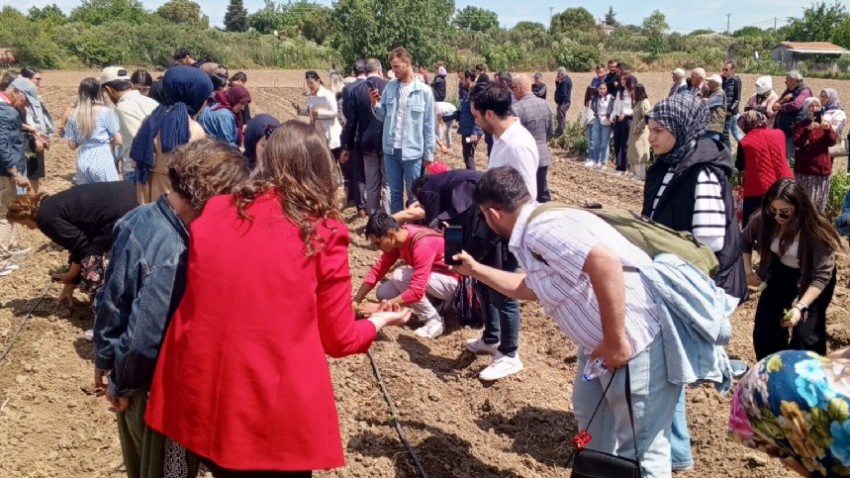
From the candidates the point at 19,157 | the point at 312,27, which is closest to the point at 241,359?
the point at 19,157

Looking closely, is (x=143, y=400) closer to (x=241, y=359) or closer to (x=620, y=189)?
(x=241, y=359)

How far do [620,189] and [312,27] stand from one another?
6250cm

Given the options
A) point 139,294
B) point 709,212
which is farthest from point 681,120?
point 139,294

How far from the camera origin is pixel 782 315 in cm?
462

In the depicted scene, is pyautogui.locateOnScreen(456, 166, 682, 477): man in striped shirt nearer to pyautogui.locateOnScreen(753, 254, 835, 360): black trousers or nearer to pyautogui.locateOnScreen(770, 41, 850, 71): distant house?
pyautogui.locateOnScreen(753, 254, 835, 360): black trousers

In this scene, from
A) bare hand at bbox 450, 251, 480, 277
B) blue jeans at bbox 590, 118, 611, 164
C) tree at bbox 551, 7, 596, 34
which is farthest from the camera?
tree at bbox 551, 7, 596, 34

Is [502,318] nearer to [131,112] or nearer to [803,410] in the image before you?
[131,112]

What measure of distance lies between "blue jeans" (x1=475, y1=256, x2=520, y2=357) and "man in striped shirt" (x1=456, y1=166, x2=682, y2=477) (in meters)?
1.66

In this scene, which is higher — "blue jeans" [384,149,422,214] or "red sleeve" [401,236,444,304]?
"blue jeans" [384,149,422,214]

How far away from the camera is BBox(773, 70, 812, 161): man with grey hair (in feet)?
30.1

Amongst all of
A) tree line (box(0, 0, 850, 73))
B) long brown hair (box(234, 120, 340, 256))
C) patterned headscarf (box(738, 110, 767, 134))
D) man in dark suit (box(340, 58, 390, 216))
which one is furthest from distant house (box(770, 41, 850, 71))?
long brown hair (box(234, 120, 340, 256))

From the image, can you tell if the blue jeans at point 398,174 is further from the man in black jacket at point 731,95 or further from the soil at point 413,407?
the man in black jacket at point 731,95

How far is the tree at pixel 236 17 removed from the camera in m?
90.3

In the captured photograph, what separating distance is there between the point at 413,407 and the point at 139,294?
2.43m
